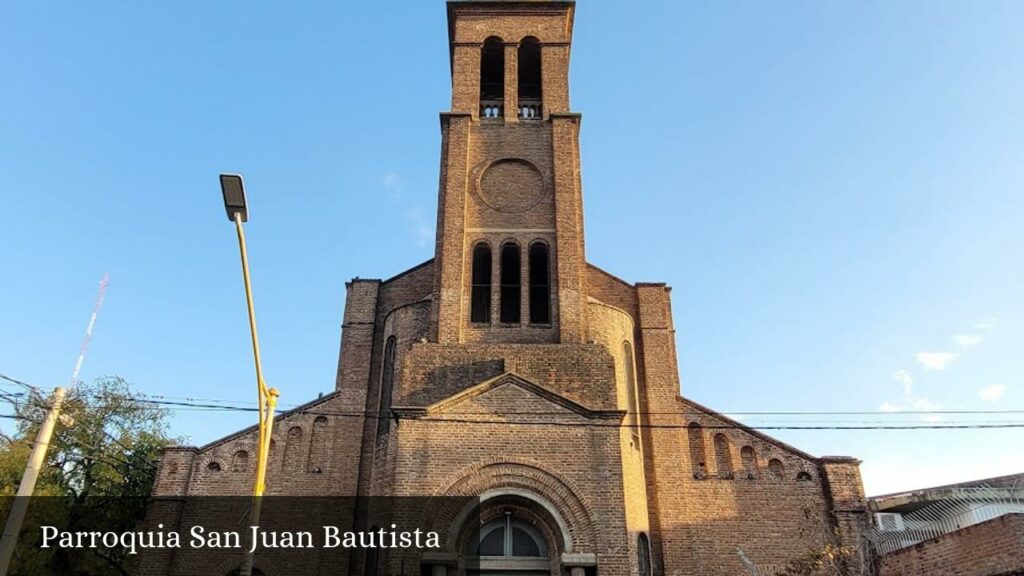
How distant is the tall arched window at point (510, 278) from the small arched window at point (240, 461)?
26.2 ft

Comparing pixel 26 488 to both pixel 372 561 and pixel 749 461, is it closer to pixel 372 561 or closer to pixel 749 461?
pixel 372 561

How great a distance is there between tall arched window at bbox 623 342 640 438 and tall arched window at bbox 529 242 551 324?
10.6 feet

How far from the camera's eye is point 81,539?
2252cm

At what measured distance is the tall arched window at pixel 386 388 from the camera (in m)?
20.5

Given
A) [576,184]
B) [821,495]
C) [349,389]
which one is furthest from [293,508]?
[821,495]

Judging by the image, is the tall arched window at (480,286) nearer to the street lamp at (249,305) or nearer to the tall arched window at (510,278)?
the tall arched window at (510,278)

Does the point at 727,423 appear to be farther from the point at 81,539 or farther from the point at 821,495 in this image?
the point at 81,539

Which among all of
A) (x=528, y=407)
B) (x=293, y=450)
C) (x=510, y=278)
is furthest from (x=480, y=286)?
(x=293, y=450)

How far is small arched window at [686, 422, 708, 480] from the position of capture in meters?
20.5

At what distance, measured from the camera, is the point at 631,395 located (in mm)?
21344

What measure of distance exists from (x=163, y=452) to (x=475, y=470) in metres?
9.61

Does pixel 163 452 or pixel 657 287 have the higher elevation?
pixel 657 287

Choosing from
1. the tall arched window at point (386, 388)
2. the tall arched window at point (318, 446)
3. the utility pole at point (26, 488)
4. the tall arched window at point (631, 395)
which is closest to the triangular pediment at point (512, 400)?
the tall arched window at point (631, 395)

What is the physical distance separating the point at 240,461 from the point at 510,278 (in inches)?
349
